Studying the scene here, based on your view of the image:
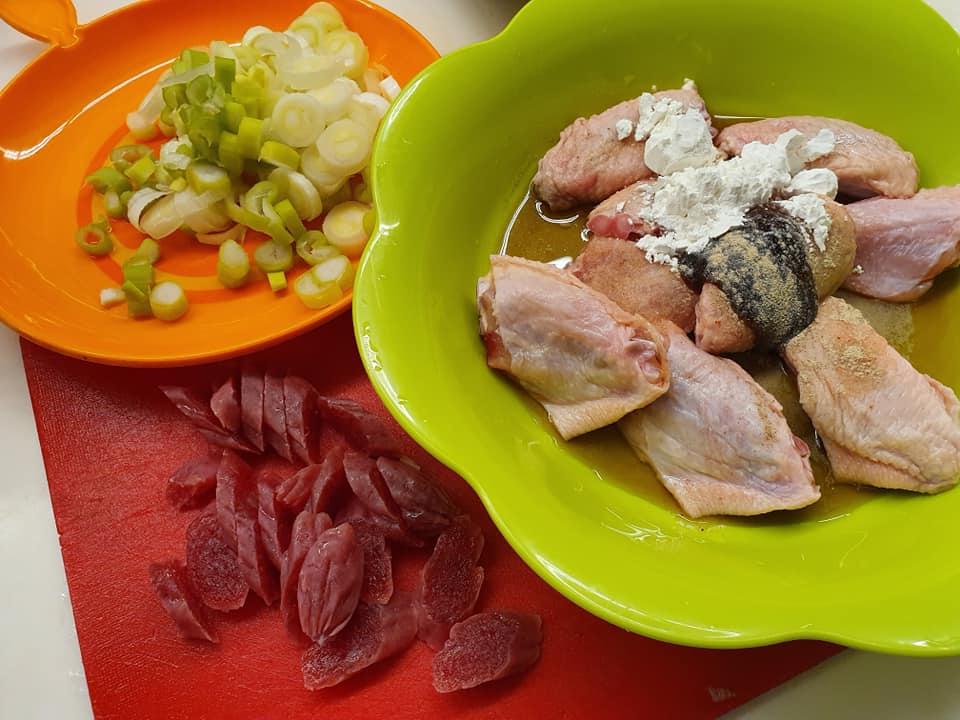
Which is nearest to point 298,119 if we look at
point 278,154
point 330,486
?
point 278,154

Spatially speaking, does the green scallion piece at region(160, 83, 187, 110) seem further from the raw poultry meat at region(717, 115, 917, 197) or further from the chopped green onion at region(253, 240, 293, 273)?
the raw poultry meat at region(717, 115, 917, 197)

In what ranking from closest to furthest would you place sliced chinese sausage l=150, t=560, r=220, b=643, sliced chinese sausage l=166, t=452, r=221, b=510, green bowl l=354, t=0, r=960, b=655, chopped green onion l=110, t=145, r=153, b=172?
green bowl l=354, t=0, r=960, b=655 → sliced chinese sausage l=150, t=560, r=220, b=643 → sliced chinese sausage l=166, t=452, r=221, b=510 → chopped green onion l=110, t=145, r=153, b=172

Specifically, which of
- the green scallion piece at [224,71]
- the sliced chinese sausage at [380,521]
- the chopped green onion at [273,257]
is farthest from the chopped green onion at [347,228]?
the sliced chinese sausage at [380,521]

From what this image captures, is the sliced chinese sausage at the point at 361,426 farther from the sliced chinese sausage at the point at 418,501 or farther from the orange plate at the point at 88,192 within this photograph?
the orange plate at the point at 88,192

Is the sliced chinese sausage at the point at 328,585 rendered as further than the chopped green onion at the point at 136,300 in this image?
No

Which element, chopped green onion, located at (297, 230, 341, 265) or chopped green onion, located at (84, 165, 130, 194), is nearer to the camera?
chopped green onion, located at (297, 230, 341, 265)

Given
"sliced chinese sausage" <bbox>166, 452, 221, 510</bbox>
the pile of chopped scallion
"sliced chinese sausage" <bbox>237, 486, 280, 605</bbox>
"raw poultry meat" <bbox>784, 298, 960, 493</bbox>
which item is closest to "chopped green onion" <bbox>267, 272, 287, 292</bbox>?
the pile of chopped scallion
